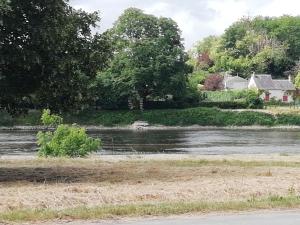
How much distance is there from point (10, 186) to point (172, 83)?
75.9 metres

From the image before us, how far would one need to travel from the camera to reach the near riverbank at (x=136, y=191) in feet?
43.4

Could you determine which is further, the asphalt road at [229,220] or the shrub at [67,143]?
the shrub at [67,143]

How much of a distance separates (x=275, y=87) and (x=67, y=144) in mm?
92833

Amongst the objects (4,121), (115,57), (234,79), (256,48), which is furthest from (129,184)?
(256,48)

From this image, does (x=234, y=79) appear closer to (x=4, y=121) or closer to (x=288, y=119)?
(x=288, y=119)

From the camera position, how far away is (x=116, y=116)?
310 ft

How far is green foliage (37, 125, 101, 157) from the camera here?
35.8m

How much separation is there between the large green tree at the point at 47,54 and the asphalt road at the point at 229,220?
8.37 m

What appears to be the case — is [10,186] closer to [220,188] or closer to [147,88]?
[220,188]

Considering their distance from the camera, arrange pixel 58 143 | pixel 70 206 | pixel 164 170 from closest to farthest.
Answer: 1. pixel 70 206
2. pixel 164 170
3. pixel 58 143

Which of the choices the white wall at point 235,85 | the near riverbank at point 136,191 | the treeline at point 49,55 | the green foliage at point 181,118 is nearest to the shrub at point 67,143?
the near riverbank at point 136,191

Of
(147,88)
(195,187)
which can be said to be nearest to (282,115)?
(147,88)

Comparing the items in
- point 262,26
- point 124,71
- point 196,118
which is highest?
point 262,26

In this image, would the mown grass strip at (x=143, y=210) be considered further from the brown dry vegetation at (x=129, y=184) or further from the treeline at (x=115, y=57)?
the treeline at (x=115, y=57)
